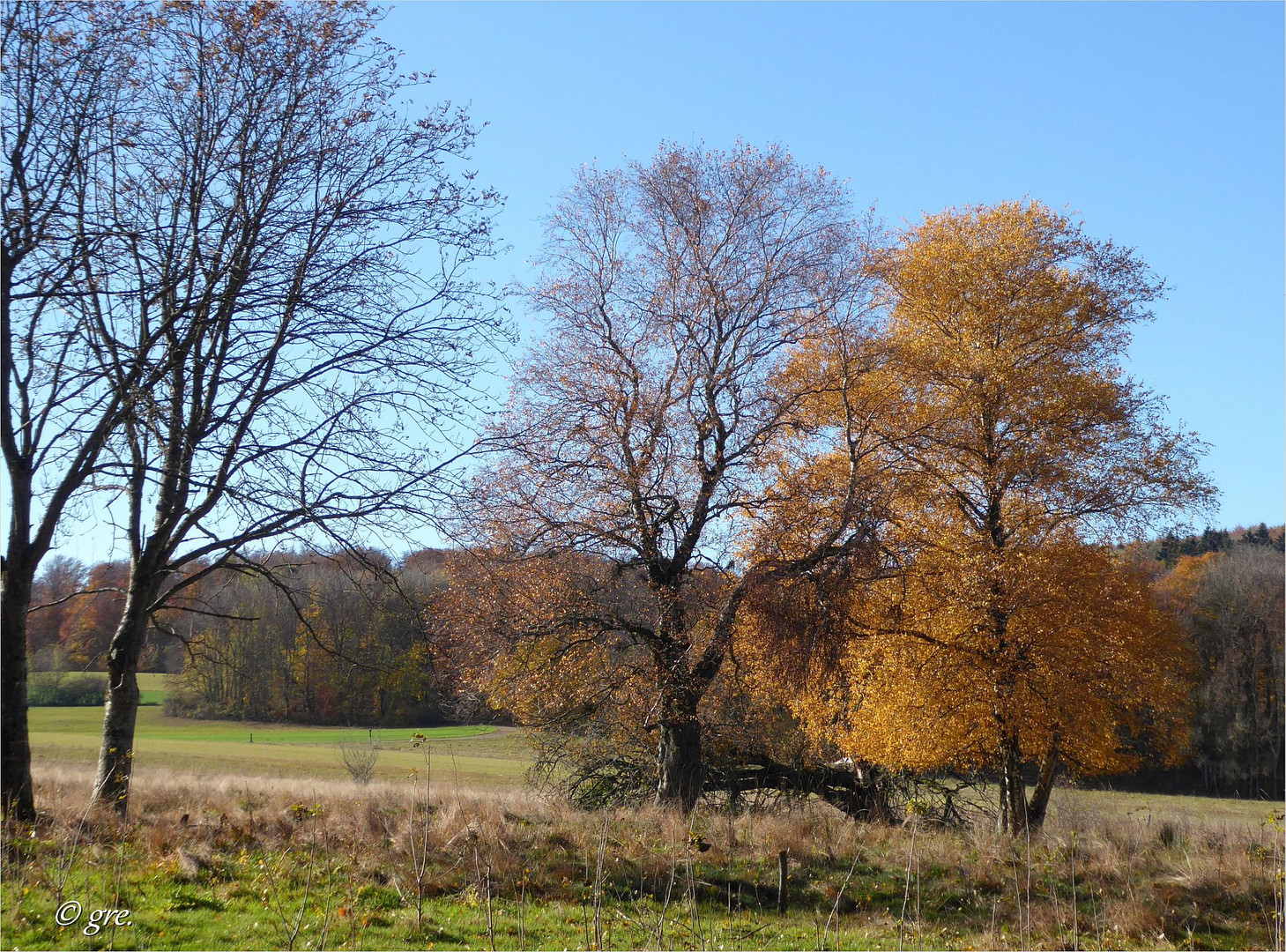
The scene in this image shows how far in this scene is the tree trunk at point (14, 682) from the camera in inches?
321

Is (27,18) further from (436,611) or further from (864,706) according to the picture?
(864,706)

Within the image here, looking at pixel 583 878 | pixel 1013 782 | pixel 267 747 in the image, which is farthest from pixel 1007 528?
Answer: pixel 267 747

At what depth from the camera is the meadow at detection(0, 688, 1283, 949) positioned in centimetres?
681

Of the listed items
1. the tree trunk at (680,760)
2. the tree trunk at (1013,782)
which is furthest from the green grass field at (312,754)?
the tree trunk at (680,760)

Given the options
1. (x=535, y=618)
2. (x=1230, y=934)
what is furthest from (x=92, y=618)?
(x=1230, y=934)

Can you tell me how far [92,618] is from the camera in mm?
12211

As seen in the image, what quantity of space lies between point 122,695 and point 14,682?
149 cm

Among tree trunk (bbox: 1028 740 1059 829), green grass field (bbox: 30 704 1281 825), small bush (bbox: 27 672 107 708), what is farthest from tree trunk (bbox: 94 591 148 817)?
small bush (bbox: 27 672 107 708)

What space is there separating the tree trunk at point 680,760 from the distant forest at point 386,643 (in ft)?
4.01

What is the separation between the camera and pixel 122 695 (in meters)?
9.66

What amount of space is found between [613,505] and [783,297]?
16.1 ft

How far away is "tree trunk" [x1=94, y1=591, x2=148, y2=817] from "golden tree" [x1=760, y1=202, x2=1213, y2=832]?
27.5 feet

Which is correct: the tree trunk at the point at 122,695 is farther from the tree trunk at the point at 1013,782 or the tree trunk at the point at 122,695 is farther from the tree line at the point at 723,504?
the tree trunk at the point at 1013,782

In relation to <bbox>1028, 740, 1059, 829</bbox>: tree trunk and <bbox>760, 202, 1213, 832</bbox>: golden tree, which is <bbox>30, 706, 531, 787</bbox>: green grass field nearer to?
<bbox>760, 202, 1213, 832</bbox>: golden tree
